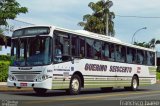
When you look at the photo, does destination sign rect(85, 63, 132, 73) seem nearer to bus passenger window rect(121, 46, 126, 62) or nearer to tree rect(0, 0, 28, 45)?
bus passenger window rect(121, 46, 126, 62)

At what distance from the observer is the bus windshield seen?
66.0 feet

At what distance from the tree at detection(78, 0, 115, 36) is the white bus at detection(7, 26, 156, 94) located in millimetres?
40166

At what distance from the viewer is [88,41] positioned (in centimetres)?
2320

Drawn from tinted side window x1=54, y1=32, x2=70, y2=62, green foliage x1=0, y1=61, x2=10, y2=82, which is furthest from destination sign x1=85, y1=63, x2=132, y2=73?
green foliage x1=0, y1=61, x2=10, y2=82

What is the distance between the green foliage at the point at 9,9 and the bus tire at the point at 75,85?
11.7 m

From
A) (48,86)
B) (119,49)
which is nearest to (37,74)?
(48,86)

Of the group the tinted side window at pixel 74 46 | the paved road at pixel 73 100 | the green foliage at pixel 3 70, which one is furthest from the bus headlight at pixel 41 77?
the green foliage at pixel 3 70

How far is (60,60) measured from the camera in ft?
68.0

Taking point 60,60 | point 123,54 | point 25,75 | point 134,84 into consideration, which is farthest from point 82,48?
point 134,84

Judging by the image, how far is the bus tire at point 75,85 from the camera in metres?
21.6

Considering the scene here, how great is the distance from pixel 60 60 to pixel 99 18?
155 feet

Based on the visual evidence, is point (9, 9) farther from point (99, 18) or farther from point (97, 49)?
point (99, 18)

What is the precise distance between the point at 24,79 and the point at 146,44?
81.3 metres

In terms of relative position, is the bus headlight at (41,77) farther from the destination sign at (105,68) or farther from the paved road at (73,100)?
the destination sign at (105,68)
